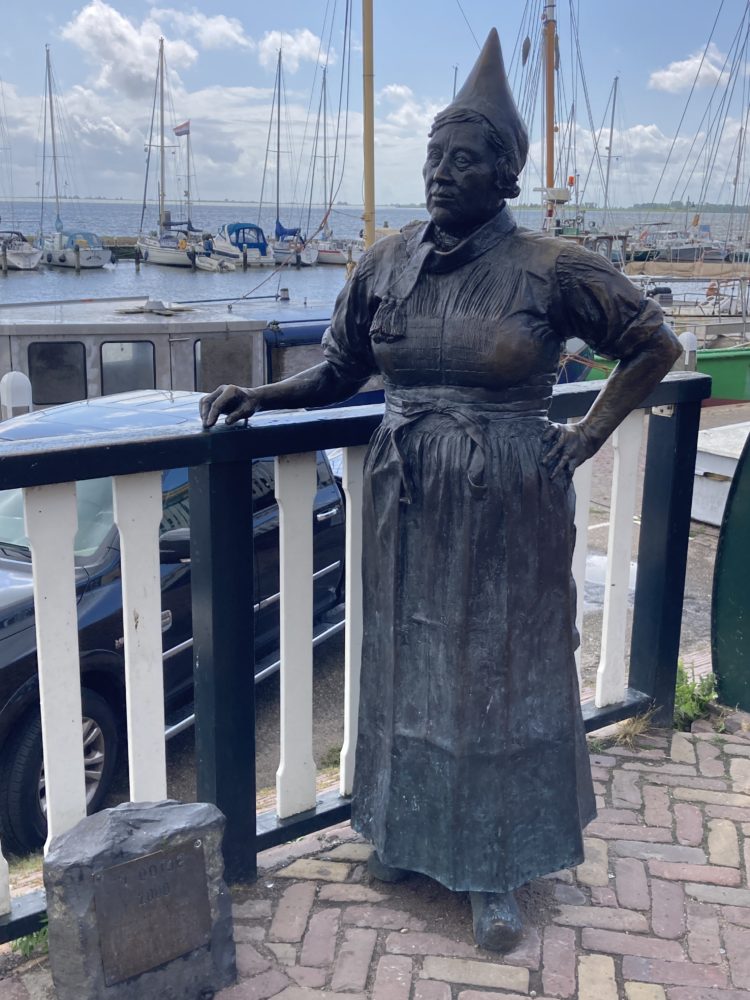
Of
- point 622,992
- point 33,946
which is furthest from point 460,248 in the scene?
point 33,946

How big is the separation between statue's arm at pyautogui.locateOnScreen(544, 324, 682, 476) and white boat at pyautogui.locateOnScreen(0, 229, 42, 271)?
66306mm

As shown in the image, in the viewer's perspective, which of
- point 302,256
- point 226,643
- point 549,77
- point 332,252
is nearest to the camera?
point 226,643

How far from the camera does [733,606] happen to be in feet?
13.4

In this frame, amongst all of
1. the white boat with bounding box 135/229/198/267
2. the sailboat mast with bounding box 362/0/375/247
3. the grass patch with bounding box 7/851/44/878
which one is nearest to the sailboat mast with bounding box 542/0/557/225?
the sailboat mast with bounding box 362/0/375/247

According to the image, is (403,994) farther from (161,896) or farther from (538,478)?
(538,478)

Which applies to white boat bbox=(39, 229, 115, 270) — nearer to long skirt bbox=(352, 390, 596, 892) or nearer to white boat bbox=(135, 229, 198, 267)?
white boat bbox=(135, 229, 198, 267)

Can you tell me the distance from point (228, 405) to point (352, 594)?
0.73 metres

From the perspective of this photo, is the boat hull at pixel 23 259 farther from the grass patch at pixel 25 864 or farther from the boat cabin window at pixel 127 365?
the grass patch at pixel 25 864

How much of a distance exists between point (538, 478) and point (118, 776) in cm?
322

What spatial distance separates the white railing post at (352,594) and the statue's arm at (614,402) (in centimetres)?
62

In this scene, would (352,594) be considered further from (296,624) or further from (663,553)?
(663,553)

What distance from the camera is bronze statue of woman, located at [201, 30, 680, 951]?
242 cm

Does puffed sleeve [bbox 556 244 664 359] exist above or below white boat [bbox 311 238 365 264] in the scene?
below

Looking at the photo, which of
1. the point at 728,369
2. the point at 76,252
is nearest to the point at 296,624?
the point at 728,369
